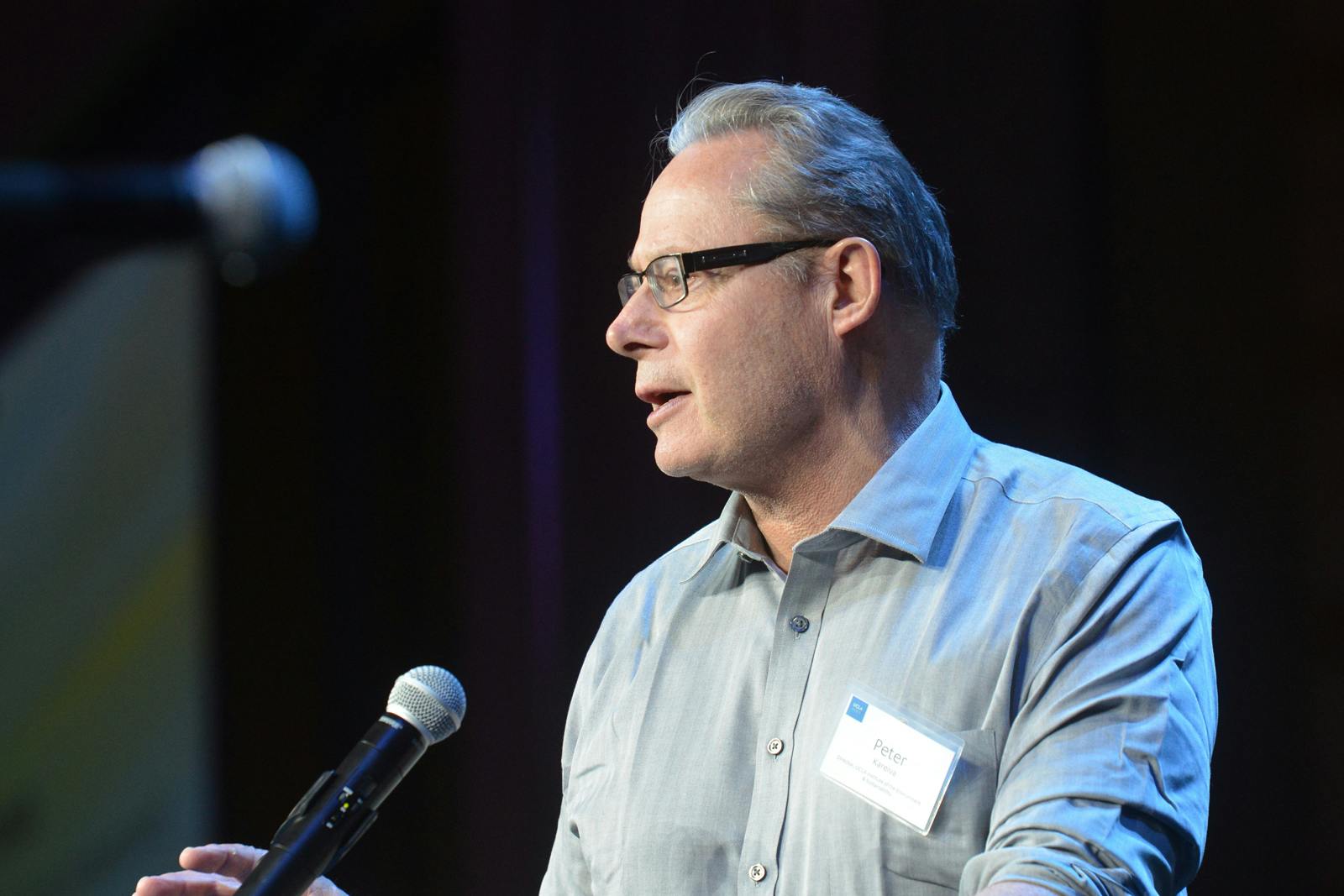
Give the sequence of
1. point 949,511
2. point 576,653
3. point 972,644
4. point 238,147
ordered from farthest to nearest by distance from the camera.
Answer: point 576,653 < point 949,511 < point 972,644 < point 238,147

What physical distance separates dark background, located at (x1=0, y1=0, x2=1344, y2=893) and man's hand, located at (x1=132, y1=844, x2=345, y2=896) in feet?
4.58

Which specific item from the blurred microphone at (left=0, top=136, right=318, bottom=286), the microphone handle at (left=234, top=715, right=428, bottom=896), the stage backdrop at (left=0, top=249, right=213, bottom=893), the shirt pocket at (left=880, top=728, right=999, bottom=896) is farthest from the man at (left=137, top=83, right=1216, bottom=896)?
the stage backdrop at (left=0, top=249, right=213, bottom=893)

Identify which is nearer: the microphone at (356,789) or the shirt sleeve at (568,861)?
the microphone at (356,789)

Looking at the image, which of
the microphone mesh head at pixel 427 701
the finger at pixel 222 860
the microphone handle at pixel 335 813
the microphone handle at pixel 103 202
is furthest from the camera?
the finger at pixel 222 860

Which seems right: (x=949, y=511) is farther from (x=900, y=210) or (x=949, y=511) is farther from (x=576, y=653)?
(x=576, y=653)

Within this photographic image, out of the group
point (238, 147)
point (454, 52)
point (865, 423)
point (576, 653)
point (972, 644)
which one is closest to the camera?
point (238, 147)

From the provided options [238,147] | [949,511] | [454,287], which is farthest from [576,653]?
[238,147]

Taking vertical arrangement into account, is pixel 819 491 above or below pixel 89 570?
above

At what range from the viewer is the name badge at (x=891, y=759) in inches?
57.5

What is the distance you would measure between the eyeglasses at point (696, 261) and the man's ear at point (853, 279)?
0.10ft

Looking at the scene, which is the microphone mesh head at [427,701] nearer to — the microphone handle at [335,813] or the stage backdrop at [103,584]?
the microphone handle at [335,813]

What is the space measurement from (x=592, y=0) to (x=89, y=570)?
6.14 ft

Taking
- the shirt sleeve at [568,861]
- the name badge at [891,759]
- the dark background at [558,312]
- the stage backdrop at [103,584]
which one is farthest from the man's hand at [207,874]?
the stage backdrop at [103,584]

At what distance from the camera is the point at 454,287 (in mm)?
3205
